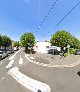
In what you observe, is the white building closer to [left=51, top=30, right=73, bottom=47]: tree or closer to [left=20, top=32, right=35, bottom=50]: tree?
[left=20, top=32, right=35, bottom=50]: tree

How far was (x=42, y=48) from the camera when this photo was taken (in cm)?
6600

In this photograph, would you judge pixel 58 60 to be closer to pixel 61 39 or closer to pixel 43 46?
pixel 61 39

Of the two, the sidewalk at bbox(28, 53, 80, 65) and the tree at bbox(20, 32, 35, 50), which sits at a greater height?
the tree at bbox(20, 32, 35, 50)

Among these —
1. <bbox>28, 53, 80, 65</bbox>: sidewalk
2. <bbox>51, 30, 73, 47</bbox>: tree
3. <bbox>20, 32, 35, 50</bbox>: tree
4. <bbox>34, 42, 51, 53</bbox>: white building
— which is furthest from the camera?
<bbox>34, 42, 51, 53</bbox>: white building

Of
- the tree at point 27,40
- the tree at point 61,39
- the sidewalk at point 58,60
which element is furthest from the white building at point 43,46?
the sidewalk at point 58,60

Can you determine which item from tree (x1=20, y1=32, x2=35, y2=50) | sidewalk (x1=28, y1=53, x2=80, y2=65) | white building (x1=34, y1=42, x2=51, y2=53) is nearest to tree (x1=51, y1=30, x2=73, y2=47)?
tree (x1=20, y1=32, x2=35, y2=50)

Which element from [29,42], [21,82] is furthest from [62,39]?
[21,82]

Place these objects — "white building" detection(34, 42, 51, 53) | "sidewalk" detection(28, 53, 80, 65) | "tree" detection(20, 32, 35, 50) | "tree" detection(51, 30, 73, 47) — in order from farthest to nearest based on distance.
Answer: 1. "white building" detection(34, 42, 51, 53)
2. "tree" detection(20, 32, 35, 50)
3. "tree" detection(51, 30, 73, 47)
4. "sidewalk" detection(28, 53, 80, 65)

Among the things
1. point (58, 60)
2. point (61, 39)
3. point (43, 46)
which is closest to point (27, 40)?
point (43, 46)

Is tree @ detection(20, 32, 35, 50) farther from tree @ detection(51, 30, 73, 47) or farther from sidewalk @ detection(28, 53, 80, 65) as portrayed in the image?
sidewalk @ detection(28, 53, 80, 65)

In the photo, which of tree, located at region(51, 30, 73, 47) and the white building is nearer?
tree, located at region(51, 30, 73, 47)

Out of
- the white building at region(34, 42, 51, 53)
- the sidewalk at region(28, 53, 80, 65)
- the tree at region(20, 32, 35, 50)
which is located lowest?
the sidewalk at region(28, 53, 80, 65)

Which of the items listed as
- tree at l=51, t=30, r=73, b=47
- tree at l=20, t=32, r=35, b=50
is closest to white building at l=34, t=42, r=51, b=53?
tree at l=20, t=32, r=35, b=50

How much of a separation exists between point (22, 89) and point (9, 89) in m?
0.87
